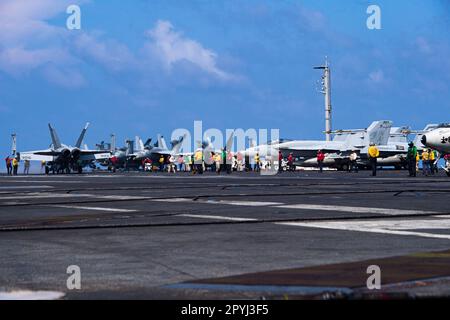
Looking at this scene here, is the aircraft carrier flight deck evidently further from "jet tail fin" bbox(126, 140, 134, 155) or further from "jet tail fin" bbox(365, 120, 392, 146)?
"jet tail fin" bbox(126, 140, 134, 155)

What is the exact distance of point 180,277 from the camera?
21.4ft

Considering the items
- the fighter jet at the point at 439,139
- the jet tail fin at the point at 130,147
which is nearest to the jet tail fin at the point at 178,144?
the jet tail fin at the point at 130,147

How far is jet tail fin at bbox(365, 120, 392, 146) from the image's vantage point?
89.1 metres

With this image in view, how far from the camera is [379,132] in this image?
293 ft

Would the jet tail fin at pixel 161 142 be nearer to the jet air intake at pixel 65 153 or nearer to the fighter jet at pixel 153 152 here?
the fighter jet at pixel 153 152

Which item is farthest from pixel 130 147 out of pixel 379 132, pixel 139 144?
pixel 379 132

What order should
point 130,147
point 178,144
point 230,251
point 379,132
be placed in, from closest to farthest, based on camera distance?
point 230,251
point 379,132
point 178,144
point 130,147

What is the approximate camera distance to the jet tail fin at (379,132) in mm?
89062

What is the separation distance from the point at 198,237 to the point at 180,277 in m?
3.72

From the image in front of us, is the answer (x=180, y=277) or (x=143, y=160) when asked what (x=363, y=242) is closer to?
(x=180, y=277)

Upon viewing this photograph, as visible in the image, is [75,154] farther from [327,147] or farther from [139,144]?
[139,144]

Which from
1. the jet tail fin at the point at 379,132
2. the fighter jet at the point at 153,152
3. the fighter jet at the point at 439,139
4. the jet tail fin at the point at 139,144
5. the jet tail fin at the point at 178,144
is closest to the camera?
the fighter jet at the point at 439,139
